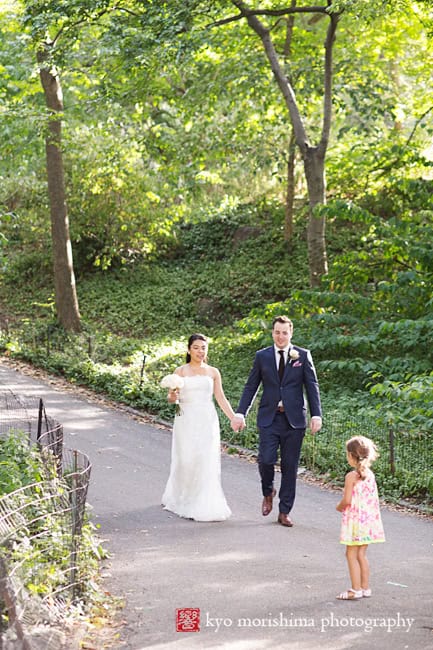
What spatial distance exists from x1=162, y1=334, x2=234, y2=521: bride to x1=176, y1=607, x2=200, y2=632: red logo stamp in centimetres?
321

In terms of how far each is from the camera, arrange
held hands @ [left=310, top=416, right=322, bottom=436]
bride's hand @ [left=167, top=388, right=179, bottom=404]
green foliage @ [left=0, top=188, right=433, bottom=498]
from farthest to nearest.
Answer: green foliage @ [left=0, top=188, right=433, bottom=498] → bride's hand @ [left=167, top=388, right=179, bottom=404] → held hands @ [left=310, top=416, right=322, bottom=436]

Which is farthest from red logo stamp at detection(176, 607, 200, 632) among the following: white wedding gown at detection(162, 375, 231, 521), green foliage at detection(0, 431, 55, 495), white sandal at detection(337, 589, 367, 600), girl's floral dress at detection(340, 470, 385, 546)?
white wedding gown at detection(162, 375, 231, 521)

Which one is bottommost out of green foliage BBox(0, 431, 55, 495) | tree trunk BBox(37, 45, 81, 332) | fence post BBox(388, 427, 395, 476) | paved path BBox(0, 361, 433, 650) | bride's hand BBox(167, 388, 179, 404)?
paved path BBox(0, 361, 433, 650)

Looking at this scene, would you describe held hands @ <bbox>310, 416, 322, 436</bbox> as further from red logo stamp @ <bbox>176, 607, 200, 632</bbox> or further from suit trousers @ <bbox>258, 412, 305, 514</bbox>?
red logo stamp @ <bbox>176, 607, 200, 632</bbox>

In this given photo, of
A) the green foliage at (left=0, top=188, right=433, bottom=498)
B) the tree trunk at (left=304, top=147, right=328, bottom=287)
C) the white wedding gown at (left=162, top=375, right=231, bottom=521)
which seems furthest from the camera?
the tree trunk at (left=304, top=147, right=328, bottom=287)

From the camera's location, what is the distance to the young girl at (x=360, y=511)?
6785 mm

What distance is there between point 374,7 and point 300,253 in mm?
12005

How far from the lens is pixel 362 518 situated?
6875 mm

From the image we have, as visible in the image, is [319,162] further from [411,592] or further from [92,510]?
[411,592]

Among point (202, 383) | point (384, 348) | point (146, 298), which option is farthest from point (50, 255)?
point (202, 383)

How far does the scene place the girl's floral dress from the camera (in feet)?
22.4

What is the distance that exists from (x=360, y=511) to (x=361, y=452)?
1.62 ft

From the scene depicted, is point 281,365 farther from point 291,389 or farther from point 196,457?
point 196,457

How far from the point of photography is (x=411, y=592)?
6965 millimetres
